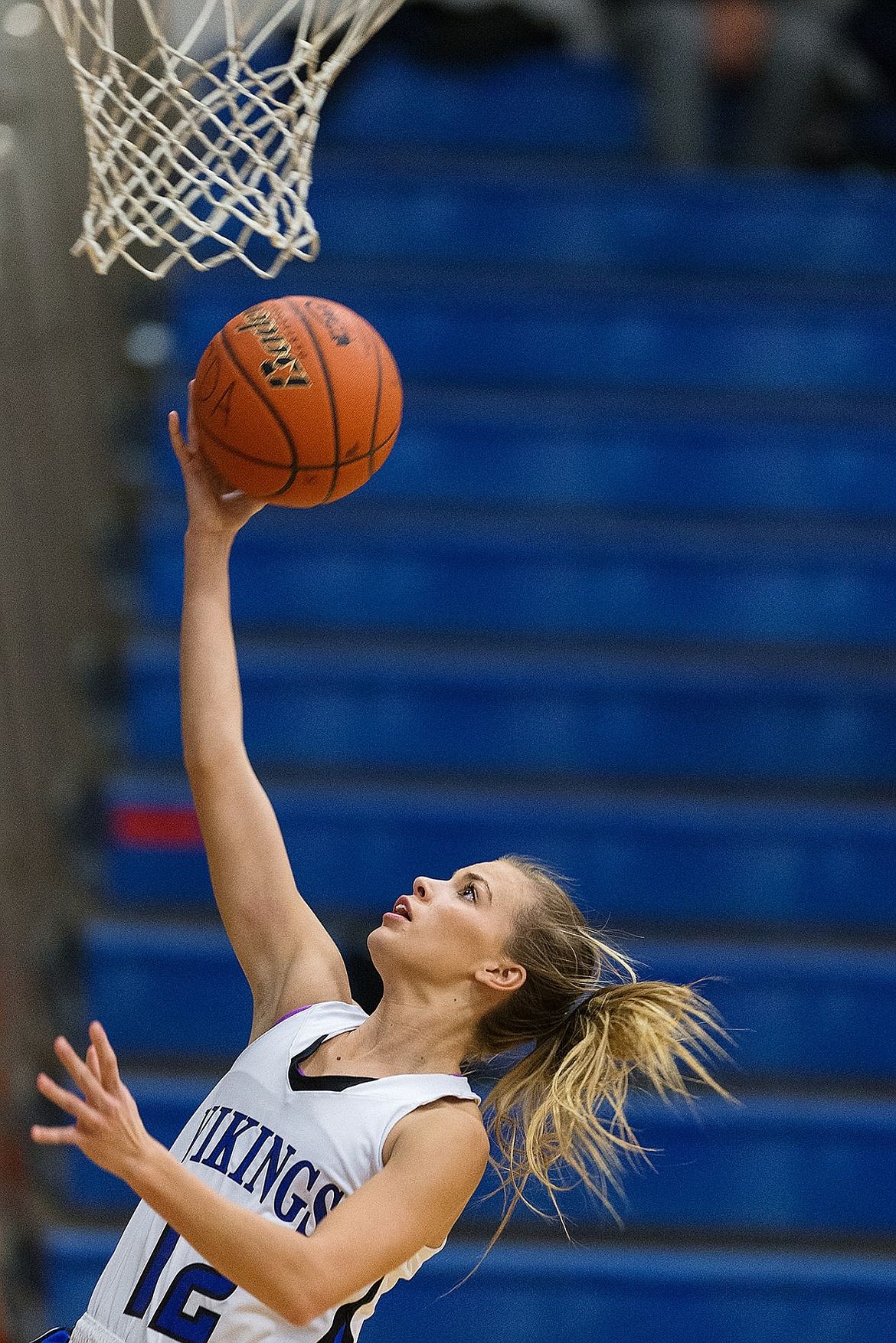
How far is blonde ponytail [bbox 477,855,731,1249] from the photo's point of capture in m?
1.93

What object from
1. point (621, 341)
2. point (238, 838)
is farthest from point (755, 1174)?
point (621, 341)

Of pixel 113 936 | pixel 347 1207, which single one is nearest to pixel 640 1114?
pixel 113 936

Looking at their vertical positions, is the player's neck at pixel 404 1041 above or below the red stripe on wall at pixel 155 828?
above

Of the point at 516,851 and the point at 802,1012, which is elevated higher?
the point at 516,851

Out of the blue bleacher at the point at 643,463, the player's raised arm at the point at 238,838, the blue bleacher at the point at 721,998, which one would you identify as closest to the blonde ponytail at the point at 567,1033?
the player's raised arm at the point at 238,838

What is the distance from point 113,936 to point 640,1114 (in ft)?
3.65

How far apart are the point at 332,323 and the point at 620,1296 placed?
1849 millimetres

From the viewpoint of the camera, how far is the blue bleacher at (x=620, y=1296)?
3.06 meters

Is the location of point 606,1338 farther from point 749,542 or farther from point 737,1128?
point 749,542

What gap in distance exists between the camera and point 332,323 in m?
2.22

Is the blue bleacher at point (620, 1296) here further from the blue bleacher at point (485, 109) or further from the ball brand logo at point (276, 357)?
the blue bleacher at point (485, 109)

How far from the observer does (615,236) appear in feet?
16.4

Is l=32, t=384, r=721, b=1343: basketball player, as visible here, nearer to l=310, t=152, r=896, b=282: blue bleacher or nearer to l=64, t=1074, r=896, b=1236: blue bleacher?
l=64, t=1074, r=896, b=1236: blue bleacher

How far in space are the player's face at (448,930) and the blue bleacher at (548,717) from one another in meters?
1.95
